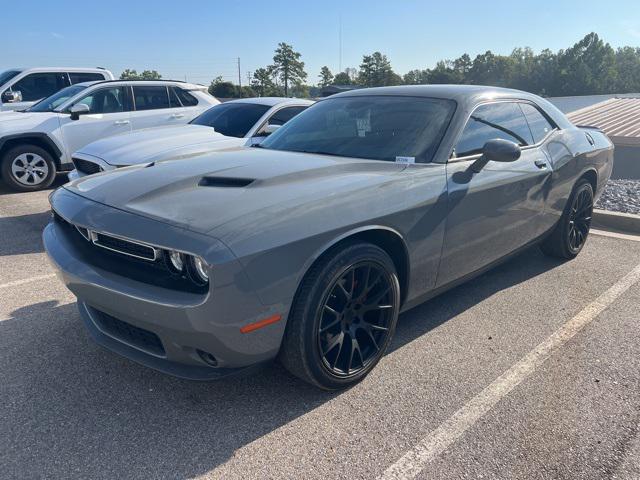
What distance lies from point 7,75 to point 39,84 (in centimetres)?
84

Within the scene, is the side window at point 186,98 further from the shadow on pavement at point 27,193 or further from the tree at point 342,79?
the tree at point 342,79

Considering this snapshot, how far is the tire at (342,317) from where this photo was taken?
2.31 meters

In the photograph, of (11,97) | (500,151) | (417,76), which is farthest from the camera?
(417,76)

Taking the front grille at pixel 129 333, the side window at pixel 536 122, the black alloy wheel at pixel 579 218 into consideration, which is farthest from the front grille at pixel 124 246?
the black alloy wheel at pixel 579 218

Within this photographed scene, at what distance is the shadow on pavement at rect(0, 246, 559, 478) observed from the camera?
2115 mm

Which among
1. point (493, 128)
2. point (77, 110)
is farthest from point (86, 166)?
point (493, 128)

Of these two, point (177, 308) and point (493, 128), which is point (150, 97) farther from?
point (177, 308)

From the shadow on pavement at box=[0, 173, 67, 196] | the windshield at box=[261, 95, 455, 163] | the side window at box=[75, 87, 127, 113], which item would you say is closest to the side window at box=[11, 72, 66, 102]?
the shadow on pavement at box=[0, 173, 67, 196]

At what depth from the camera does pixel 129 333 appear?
7.98ft

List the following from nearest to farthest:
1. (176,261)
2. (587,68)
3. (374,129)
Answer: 1. (176,261)
2. (374,129)
3. (587,68)

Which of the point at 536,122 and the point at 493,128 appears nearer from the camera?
the point at 493,128

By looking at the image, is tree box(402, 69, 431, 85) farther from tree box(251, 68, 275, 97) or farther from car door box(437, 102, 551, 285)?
car door box(437, 102, 551, 285)

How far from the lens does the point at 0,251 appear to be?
4.85 meters

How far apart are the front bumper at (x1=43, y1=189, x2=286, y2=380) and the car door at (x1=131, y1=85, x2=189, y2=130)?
→ 6.26m
